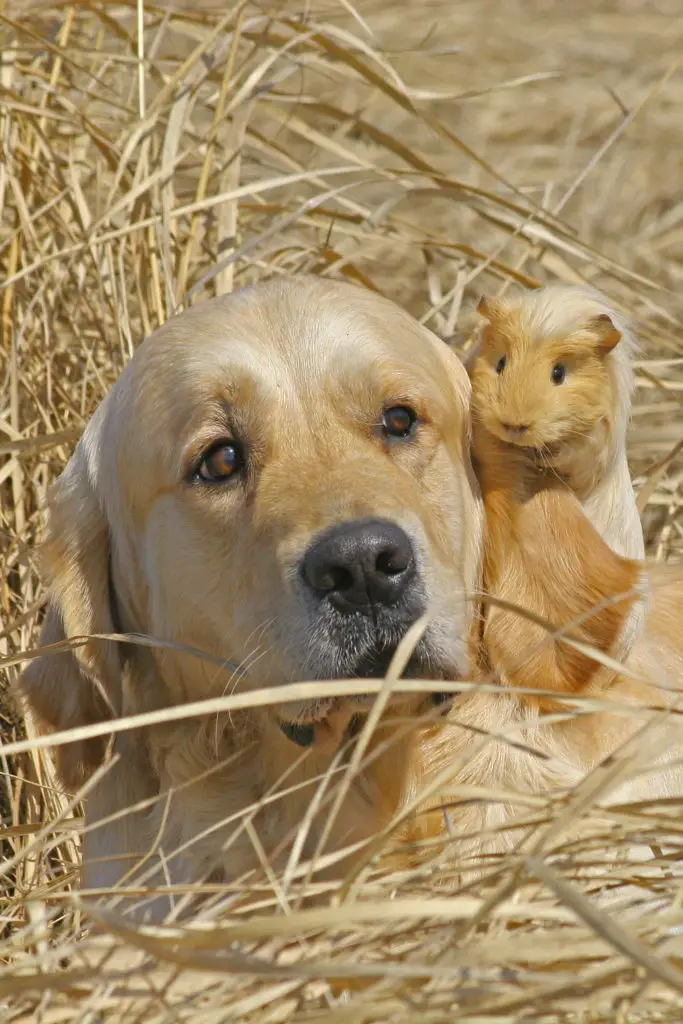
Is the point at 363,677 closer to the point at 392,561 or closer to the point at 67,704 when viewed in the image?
the point at 392,561

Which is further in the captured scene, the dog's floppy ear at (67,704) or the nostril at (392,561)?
the dog's floppy ear at (67,704)

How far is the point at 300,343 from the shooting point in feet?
10.2

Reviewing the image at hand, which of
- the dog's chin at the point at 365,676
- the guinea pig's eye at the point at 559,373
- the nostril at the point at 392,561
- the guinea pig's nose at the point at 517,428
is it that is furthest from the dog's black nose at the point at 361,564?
the guinea pig's eye at the point at 559,373

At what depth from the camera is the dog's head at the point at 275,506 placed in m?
2.73

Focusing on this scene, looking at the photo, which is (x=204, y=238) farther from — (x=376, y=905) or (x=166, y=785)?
(x=376, y=905)

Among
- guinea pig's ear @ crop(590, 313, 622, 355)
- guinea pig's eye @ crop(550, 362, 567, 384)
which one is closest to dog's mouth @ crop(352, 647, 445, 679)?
guinea pig's eye @ crop(550, 362, 567, 384)

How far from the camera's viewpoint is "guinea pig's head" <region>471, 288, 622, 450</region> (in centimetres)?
277

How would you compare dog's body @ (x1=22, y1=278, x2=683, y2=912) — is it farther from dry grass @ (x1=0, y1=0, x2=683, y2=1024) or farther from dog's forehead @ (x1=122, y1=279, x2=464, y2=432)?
dry grass @ (x1=0, y1=0, x2=683, y2=1024)

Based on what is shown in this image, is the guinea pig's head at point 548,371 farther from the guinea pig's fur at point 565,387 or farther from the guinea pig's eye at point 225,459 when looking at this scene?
the guinea pig's eye at point 225,459

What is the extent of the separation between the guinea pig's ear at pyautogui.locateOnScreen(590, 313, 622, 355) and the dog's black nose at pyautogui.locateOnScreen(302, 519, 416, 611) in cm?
55

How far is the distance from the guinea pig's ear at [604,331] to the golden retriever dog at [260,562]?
45 cm

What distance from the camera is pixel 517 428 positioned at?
111 inches

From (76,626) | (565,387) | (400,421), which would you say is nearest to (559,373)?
(565,387)

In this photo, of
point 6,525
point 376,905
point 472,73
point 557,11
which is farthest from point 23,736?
point 557,11
